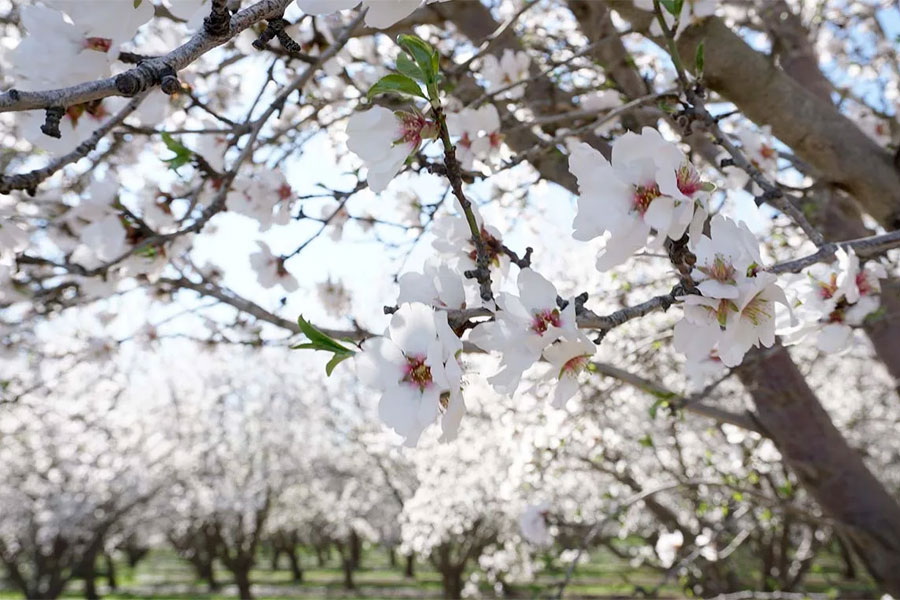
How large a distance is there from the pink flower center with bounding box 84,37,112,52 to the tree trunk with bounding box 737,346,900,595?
73.9 inches

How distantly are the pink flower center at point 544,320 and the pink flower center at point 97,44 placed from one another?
0.75 m

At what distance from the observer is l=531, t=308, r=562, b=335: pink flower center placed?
0.75m

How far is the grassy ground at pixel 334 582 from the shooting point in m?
13.3

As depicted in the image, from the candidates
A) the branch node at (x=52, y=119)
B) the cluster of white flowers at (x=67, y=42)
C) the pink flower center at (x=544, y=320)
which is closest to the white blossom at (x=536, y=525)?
the pink flower center at (x=544, y=320)

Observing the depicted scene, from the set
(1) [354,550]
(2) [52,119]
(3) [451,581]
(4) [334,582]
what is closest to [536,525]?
(2) [52,119]

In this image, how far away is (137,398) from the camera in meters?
15.8

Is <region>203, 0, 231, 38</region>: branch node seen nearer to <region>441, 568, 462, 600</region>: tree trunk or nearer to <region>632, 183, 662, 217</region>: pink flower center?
<region>632, 183, 662, 217</region>: pink flower center

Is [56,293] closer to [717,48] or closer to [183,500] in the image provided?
[717,48]

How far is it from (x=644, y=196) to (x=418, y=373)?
0.32m

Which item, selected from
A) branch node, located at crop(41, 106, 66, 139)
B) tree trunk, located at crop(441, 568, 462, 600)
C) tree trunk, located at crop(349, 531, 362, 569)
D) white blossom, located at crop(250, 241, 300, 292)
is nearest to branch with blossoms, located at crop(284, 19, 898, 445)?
branch node, located at crop(41, 106, 66, 139)

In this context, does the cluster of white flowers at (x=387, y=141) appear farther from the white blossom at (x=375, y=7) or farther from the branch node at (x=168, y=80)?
the branch node at (x=168, y=80)

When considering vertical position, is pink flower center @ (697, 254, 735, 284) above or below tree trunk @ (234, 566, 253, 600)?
above

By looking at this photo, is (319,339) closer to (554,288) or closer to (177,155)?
(554,288)

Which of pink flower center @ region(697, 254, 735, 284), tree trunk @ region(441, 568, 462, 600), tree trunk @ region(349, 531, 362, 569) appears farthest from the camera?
tree trunk @ region(349, 531, 362, 569)
